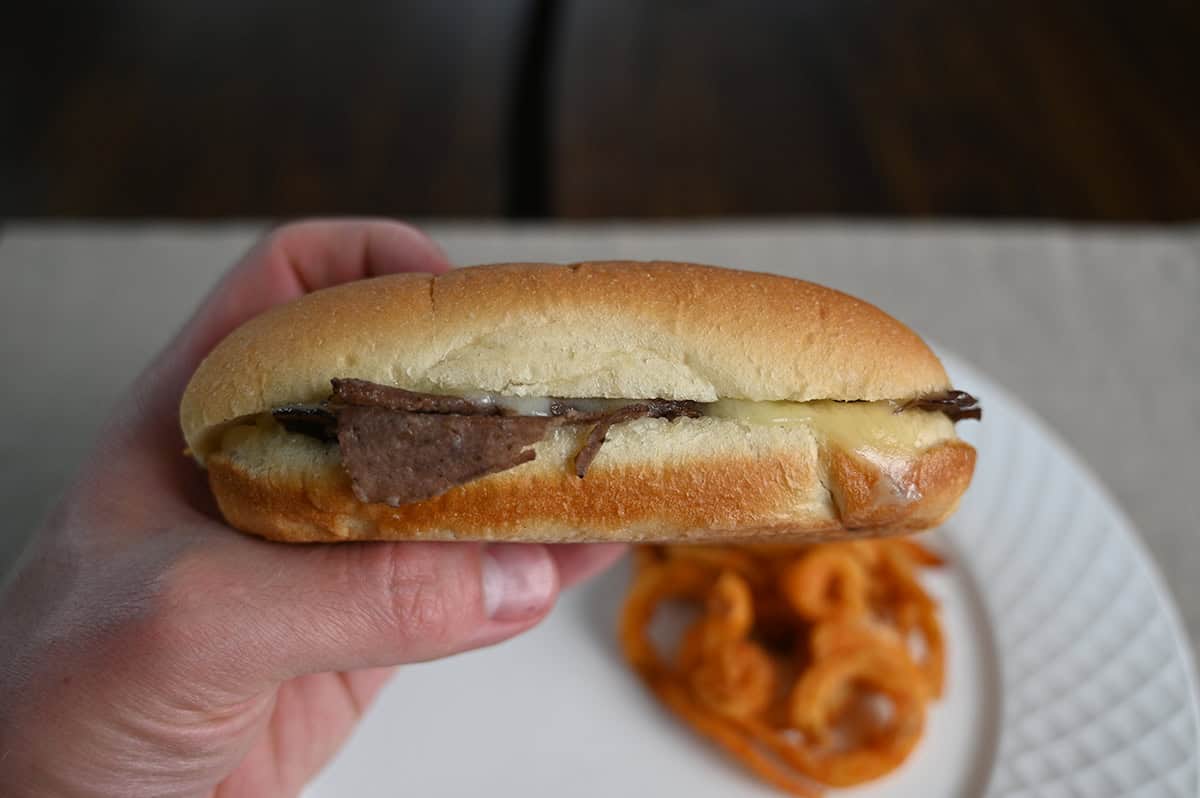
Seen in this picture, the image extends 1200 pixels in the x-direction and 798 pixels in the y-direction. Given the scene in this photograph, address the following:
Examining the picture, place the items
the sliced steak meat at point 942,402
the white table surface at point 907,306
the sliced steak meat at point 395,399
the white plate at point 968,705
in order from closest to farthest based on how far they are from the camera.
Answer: the sliced steak meat at point 395,399
the sliced steak meat at point 942,402
the white plate at point 968,705
the white table surface at point 907,306

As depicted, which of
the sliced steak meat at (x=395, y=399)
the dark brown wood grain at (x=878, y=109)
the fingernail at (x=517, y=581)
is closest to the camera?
the sliced steak meat at (x=395, y=399)

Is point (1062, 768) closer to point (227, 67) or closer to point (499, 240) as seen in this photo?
point (499, 240)

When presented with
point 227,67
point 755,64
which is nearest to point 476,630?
point 755,64

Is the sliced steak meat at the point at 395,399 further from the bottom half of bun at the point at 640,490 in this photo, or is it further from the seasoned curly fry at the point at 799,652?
the seasoned curly fry at the point at 799,652

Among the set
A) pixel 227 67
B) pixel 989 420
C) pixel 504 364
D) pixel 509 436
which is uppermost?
pixel 227 67

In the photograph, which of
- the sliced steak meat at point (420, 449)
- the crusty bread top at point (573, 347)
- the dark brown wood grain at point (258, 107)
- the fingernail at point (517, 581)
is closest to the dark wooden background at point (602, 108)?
the dark brown wood grain at point (258, 107)

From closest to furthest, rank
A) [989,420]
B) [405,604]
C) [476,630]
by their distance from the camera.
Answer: [405,604] → [476,630] → [989,420]

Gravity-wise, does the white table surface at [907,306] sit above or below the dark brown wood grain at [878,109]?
below
